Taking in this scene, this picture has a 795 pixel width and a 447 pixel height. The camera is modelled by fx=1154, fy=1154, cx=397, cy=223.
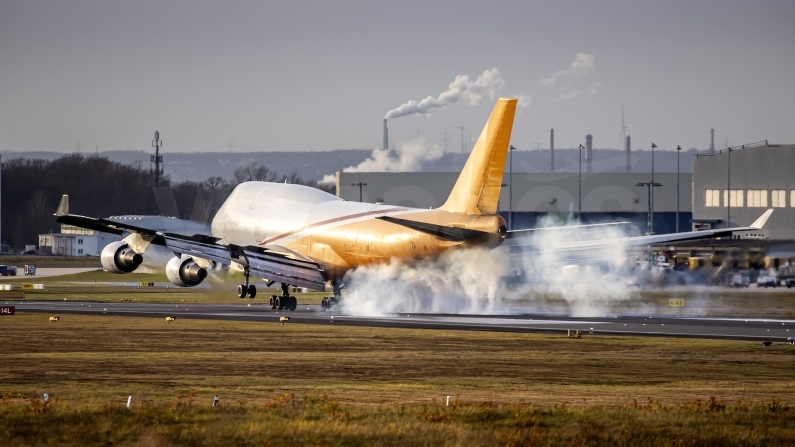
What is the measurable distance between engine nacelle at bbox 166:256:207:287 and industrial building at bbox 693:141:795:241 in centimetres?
8044

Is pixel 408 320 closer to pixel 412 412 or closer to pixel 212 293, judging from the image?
pixel 212 293

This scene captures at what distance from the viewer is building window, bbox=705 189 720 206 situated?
139 m

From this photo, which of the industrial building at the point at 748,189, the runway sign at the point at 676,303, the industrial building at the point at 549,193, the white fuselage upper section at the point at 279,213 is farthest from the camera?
the industrial building at the point at 549,193

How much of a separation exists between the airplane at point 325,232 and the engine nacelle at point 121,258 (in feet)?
0.19

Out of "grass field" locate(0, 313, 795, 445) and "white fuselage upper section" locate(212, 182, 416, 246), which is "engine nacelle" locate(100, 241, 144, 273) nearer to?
"white fuselage upper section" locate(212, 182, 416, 246)

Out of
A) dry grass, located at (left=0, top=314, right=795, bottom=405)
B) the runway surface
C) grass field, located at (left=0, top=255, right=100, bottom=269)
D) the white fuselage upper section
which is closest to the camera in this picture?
dry grass, located at (left=0, top=314, right=795, bottom=405)

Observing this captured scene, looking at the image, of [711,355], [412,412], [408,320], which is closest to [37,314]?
[408,320]

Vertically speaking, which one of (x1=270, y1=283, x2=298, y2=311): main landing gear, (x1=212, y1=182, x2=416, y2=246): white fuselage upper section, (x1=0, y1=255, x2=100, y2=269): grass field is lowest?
(x1=270, y1=283, x2=298, y2=311): main landing gear

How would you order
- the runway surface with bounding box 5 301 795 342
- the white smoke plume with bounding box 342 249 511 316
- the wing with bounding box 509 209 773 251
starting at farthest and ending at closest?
1. the wing with bounding box 509 209 773 251
2. the white smoke plume with bounding box 342 249 511 316
3. the runway surface with bounding box 5 301 795 342

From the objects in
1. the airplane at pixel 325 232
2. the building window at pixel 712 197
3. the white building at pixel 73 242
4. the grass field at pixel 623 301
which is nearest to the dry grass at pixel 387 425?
the airplane at pixel 325 232

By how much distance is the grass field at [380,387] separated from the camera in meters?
21.4

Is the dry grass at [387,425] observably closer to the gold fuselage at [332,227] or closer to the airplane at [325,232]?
the airplane at [325,232]

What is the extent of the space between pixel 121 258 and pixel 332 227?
1278 cm

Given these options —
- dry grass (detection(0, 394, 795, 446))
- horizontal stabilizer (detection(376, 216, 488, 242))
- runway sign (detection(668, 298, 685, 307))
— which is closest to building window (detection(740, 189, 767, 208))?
runway sign (detection(668, 298, 685, 307))
